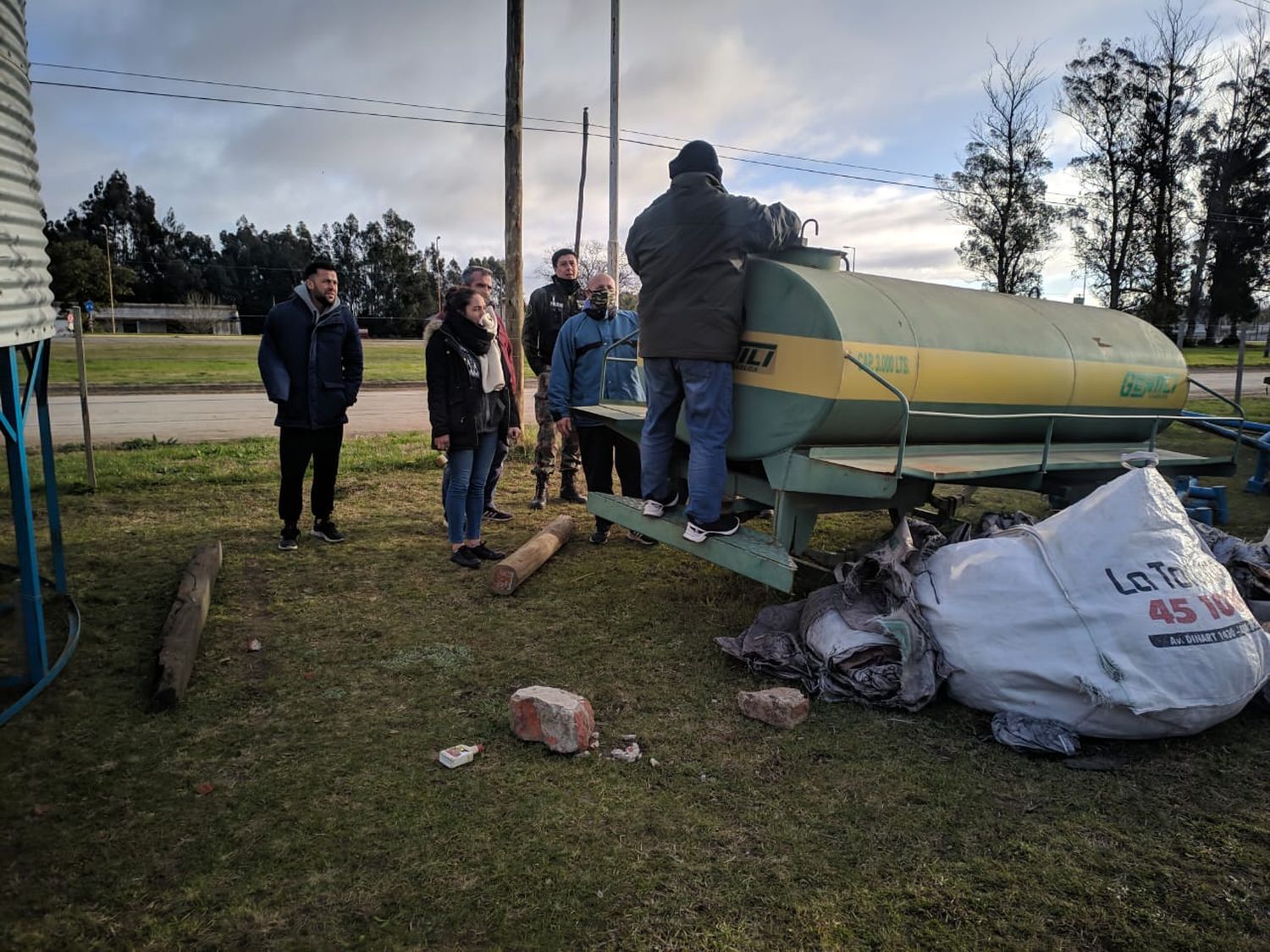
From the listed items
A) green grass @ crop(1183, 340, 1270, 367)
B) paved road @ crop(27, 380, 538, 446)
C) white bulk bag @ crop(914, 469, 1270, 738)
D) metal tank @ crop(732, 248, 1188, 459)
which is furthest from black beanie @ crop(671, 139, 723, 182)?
green grass @ crop(1183, 340, 1270, 367)

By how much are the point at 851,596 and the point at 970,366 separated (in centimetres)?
175

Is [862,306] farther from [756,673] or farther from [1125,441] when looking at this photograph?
[1125,441]

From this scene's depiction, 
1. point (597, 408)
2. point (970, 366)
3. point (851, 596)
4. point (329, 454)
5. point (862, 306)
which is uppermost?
point (862, 306)

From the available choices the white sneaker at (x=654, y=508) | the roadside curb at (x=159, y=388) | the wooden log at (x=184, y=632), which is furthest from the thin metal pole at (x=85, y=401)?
the roadside curb at (x=159, y=388)

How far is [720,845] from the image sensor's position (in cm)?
260

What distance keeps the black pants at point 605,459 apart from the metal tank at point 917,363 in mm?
1881

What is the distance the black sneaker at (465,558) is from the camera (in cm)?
560

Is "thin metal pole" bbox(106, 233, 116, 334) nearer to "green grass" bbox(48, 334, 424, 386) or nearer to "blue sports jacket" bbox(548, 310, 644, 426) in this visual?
"green grass" bbox(48, 334, 424, 386)

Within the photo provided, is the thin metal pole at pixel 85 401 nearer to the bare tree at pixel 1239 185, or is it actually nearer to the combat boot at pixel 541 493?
the combat boot at pixel 541 493

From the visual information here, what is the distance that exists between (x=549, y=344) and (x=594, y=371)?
1155mm

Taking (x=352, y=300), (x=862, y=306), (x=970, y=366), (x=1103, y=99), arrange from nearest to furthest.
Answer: (x=862, y=306)
(x=970, y=366)
(x=1103, y=99)
(x=352, y=300)

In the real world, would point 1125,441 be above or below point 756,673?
above

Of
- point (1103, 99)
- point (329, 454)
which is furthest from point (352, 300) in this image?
point (329, 454)

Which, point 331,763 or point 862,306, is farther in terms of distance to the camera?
point 862,306
